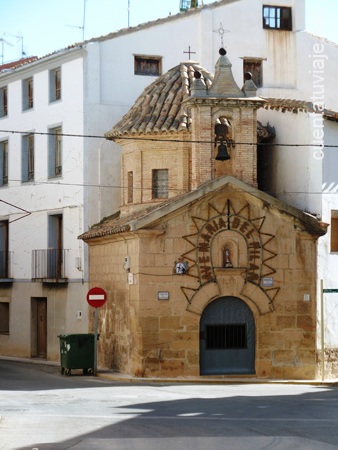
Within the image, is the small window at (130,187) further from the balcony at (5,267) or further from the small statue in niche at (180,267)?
the balcony at (5,267)

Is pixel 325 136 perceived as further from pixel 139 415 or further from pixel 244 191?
pixel 139 415

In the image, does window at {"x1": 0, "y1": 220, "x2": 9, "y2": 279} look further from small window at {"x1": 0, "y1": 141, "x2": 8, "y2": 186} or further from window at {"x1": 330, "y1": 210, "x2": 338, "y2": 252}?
window at {"x1": 330, "y1": 210, "x2": 338, "y2": 252}

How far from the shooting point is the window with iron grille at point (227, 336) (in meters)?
31.9

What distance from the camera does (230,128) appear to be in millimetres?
33125

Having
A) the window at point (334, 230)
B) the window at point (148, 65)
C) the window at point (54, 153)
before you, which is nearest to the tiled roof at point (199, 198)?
the window at point (334, 230)

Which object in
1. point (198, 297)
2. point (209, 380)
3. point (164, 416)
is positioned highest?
point (198, 297)

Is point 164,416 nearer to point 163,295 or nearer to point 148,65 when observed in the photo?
point 163,295

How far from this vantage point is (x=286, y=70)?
134 ft

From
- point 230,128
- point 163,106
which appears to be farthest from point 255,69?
point 230,128

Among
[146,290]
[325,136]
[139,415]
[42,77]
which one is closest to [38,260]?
[42,77]

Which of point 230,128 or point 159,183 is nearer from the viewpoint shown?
point 230,128

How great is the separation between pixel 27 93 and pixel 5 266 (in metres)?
6.42

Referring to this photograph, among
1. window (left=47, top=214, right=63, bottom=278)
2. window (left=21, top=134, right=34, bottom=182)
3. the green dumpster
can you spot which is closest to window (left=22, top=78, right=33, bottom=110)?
window (left=21, top=134, right=34, bottom=182)

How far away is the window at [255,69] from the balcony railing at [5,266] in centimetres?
1102
